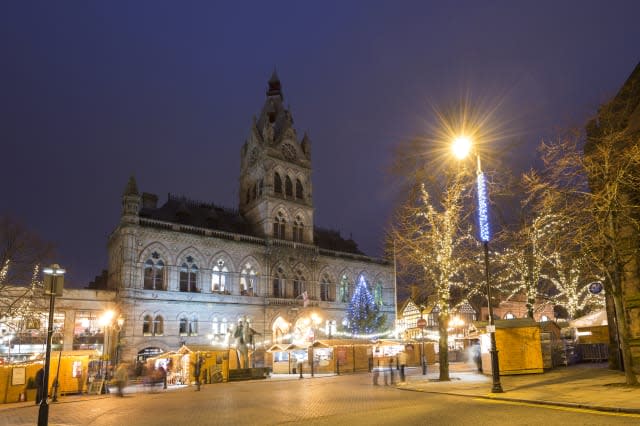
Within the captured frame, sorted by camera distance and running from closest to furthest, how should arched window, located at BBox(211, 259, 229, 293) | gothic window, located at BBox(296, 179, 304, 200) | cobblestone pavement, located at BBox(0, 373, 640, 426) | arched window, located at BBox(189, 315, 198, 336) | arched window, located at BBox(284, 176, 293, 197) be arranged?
cobblestone pavement, located at BBox(0, 373, 640, 426) → arched window, located at BBox(189, 315, 198, 336) → arched window, located at BBox(211, 259, 229, 293) → arched window, located at BBox(284, 176, 293, 197) → gothic window, located at BBox(296, 179, 304, 200)

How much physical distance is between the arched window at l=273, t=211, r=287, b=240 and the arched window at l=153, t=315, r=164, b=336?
564 inches

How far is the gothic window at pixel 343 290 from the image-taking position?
53.7m

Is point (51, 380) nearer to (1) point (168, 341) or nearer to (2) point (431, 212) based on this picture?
(1) point (168, 341)

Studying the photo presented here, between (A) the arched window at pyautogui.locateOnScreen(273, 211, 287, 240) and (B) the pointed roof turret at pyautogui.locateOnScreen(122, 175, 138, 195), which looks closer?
(B) the pointed roof turret at pyautogui.locateOnScreen(122, 175, 138, 195)

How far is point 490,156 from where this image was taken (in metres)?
21.6

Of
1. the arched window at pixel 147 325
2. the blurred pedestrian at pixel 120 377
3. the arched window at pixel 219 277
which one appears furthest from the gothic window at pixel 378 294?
the blurred pedestrian at pixel 120 377

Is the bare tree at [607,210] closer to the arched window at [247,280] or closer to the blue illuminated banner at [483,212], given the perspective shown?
the blue illuminated banner at [483,212]

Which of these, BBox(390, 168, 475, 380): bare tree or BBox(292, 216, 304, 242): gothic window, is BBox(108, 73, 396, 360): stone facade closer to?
BBox(292, 216, 304, 242): gothic window

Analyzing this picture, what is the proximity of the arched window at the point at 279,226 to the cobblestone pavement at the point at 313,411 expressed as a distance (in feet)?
98.6

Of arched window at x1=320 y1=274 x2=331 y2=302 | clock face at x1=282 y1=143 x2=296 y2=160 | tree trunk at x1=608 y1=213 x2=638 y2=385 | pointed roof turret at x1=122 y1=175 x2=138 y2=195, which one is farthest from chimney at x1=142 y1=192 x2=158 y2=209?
tree trunk at x1=608 y1=213 x2=638 y2=385

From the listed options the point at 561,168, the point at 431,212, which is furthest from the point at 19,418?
the point at 561,168

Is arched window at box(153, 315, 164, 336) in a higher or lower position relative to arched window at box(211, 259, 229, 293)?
lower

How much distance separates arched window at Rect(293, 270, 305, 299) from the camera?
49.6 meters

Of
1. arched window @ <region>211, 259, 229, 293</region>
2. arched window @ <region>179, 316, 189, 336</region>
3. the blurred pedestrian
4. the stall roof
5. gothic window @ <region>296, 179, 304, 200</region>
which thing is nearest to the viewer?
the blurred pedestrian
